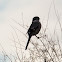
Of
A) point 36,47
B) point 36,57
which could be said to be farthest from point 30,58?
point 36,47

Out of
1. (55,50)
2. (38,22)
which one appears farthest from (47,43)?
(38,22)

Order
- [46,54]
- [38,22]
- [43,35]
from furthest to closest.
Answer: [38,22] → [46,54] → [43,35]

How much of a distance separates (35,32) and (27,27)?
626 millimetres

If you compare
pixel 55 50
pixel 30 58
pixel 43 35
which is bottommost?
pixel 30 58

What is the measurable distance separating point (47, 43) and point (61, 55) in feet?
2.02

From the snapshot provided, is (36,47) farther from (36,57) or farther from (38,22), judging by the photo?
(38,22)

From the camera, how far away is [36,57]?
822 cm

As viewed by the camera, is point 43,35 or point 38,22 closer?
point 43,35

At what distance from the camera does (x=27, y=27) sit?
7730mm

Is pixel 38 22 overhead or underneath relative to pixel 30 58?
overhead

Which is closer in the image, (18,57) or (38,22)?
(18,57)

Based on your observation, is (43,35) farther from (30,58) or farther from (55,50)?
(30,58)

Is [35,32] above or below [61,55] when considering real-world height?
above

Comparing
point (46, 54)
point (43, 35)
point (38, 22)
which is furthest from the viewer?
point (38, 22)
